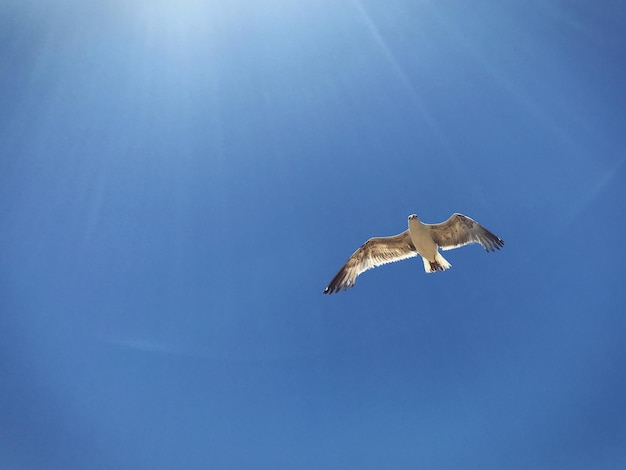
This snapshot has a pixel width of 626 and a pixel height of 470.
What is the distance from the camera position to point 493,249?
12.0 meters

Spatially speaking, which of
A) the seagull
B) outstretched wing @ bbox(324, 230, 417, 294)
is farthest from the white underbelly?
outstretched wing @ bbox(324, 230, 417, 294)

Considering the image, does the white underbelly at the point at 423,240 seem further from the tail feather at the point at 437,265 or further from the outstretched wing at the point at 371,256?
the outstretched wing at the point at 371,256

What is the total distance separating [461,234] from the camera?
40.7 feet

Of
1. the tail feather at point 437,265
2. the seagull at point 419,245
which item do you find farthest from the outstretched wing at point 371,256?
the tail feather at point 437,265

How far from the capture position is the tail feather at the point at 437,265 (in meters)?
12.2

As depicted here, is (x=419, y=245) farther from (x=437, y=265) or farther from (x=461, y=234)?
(x=461, y=234)

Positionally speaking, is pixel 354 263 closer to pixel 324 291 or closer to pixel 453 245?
pixel 324 291

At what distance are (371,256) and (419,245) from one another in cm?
152

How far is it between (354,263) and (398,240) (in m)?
1.45

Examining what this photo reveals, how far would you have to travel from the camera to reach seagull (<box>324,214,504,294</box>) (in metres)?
12.2

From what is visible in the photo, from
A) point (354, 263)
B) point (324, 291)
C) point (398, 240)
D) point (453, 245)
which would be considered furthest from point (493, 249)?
point (324, 291)

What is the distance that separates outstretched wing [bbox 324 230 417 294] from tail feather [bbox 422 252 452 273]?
70 cm

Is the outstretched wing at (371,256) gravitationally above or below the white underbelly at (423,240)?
above

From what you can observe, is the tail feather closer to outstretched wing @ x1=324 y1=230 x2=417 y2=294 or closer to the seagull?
the seagull
